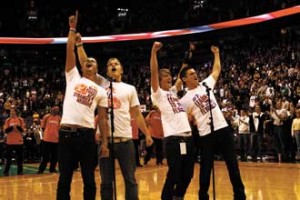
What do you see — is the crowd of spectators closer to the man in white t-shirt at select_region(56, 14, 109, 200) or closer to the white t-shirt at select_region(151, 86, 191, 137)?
the white t-shirt at select_region(151, 86, 191, 137)

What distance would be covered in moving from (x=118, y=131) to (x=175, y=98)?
1048 mm

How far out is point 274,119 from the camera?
15570mm

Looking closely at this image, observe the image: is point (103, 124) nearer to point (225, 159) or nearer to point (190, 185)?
point (225, 159)

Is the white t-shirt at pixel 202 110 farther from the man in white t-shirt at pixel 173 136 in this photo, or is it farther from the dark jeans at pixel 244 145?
the dark jeans at pixel 244 145

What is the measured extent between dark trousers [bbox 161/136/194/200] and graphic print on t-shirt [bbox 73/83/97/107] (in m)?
1.32

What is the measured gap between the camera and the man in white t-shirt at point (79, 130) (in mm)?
5430

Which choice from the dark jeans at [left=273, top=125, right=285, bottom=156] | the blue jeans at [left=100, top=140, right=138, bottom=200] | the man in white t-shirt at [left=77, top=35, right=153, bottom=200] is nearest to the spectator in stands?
the dark jeans at [left=273, top=125, right=285, bottom=156]

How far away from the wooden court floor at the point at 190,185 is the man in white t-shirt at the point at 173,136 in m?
1.69

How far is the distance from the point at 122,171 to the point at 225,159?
1478mm

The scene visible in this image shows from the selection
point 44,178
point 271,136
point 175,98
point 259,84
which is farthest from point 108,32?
point 175,98

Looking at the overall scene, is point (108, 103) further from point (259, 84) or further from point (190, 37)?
point (190, 37)

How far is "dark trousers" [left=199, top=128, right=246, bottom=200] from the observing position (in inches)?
260

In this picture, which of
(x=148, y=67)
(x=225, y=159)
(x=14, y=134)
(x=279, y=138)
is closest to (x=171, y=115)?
(x=225, y=159)

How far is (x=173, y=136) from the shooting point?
6.45 metres
